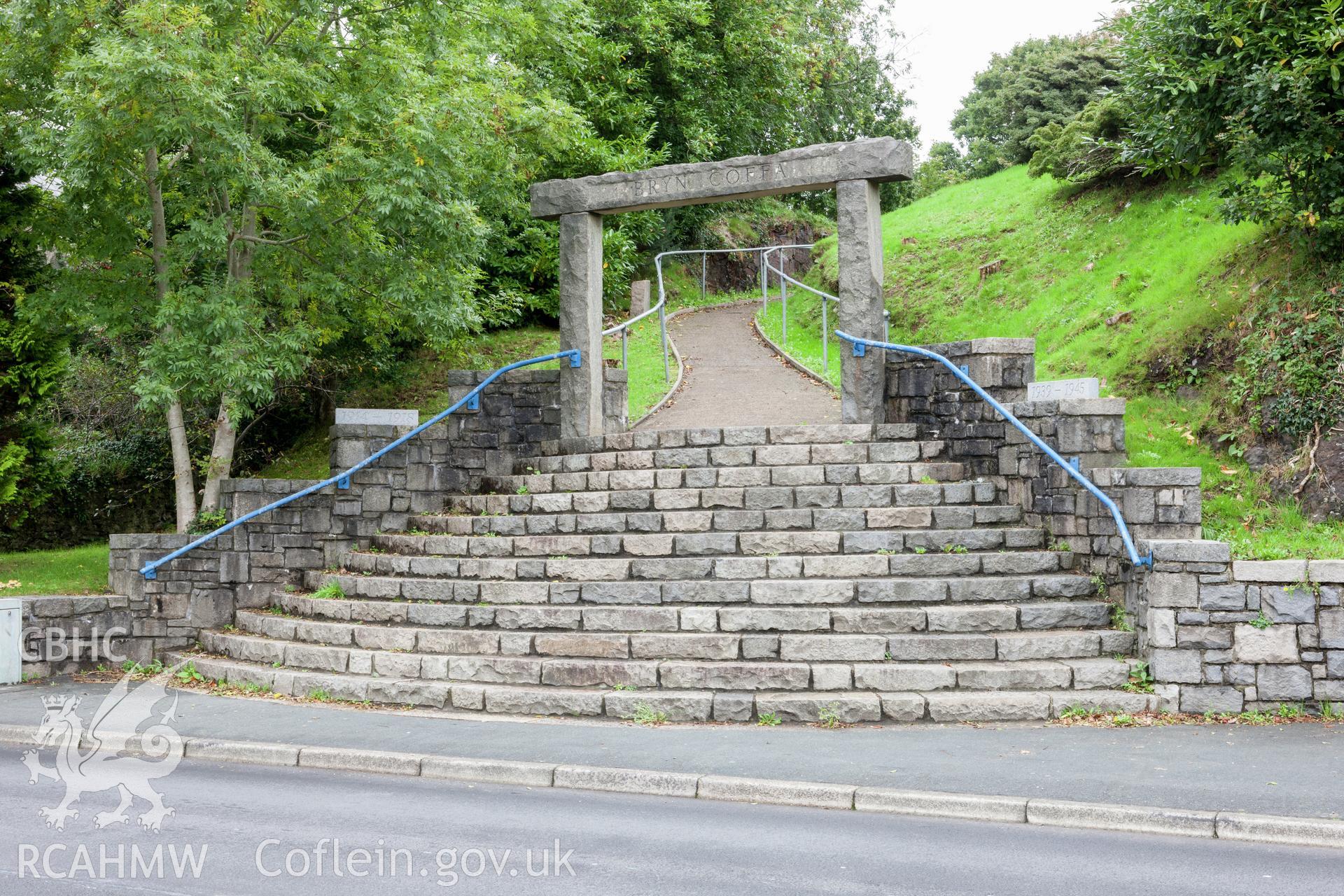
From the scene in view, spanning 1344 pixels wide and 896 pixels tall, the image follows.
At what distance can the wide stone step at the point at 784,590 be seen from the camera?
7.97 metres

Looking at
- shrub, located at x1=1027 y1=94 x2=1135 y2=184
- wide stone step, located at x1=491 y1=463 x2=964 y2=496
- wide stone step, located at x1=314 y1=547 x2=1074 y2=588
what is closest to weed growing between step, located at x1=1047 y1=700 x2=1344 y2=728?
wide stone step, located at x1=314 y1=547 x2=1074 y2=588

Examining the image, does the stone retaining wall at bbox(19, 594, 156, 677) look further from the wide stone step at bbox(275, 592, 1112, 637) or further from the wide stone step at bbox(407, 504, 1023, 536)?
the wide stone step at bbox(407, 504, 1023, 536)

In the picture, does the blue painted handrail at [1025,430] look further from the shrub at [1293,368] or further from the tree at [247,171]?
the tree at [247,171]

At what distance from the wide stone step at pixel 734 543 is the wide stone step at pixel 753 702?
5.55ft

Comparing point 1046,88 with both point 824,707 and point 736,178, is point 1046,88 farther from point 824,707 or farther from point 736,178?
point 824,707

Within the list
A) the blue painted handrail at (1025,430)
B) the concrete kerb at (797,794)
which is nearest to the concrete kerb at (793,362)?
the blue painted handrail at (1025,430)

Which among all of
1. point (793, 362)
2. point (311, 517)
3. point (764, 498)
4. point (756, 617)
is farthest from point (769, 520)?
point (793, 362)

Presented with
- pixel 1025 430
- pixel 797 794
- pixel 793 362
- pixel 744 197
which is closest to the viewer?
pixel 797 794

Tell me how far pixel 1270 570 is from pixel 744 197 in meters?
6.40

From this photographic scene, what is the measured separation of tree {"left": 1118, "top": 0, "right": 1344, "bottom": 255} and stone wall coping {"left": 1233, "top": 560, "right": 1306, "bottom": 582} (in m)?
4.49

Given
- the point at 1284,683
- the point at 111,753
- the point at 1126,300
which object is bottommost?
the point at 111,753

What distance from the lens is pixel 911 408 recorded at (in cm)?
1062

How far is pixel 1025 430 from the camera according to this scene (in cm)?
860

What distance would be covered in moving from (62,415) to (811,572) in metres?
13.8
